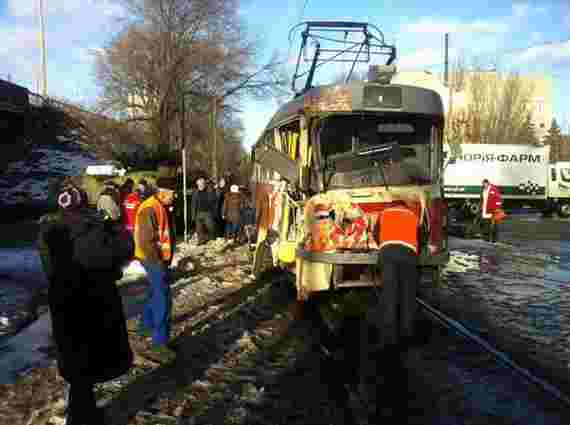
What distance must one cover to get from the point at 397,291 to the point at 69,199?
320 cm

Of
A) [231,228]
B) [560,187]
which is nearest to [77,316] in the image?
[231,228]

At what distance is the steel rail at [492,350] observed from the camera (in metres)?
5.02

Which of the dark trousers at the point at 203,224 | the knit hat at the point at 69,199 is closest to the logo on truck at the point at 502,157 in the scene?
the dark trousers at the point at 203,224

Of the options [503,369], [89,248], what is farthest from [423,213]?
[89,248]

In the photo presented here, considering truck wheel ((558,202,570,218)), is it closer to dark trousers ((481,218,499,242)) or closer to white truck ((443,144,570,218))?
white truck ((443,144,570,218))

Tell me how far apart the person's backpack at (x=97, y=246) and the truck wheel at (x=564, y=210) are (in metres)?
30.8

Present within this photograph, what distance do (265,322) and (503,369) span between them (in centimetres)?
303

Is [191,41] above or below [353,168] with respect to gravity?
above

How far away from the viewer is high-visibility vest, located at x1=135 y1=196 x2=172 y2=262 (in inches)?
226

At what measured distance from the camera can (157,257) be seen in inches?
225

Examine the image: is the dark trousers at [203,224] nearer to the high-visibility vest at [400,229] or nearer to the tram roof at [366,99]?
the tram roof at [366,99]

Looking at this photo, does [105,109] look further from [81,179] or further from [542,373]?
[542,373]

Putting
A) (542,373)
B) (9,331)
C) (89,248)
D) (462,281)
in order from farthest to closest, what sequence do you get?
(462,281), (9,331), (542,373), (89,248)

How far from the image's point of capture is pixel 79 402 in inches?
147
